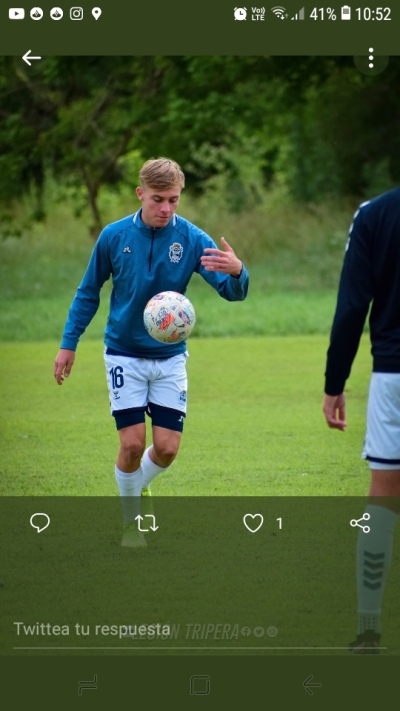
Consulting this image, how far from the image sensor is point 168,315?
5773mm

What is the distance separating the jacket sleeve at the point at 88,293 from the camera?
6.06 meters

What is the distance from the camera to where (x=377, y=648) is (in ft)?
13.0

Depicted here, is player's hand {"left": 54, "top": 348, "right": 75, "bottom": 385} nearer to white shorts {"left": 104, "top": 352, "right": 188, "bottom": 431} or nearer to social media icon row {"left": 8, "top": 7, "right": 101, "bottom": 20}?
white shorts {"left": 104, "top": 352, "right": 188, "bottom": 431}

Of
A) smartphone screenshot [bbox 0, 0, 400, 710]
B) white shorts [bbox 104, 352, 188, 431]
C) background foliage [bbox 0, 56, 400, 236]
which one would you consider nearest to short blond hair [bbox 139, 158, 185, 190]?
smartphone screenshot [bbox 0, 0, 400, 710]

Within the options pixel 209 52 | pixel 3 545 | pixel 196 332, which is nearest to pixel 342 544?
pixel 3 545

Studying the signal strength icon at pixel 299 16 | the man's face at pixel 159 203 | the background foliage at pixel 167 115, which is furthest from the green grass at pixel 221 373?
the signal strength icon at pixel 299 16

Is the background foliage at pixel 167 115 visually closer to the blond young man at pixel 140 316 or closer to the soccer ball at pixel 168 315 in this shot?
the blond young man at pixel 140 316

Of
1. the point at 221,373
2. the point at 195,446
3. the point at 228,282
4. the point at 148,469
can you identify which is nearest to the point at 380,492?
the point at 228,282

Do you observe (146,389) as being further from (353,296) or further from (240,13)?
(240,13)

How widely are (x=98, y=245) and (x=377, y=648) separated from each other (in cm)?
272

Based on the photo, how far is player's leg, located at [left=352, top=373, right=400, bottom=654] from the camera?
4.25 m

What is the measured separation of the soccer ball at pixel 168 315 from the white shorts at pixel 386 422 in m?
1.66

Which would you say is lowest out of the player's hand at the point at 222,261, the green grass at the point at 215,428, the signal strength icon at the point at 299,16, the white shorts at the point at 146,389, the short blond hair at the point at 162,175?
the green grass at the point at 215,428

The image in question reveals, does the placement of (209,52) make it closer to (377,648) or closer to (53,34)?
(53,34)
